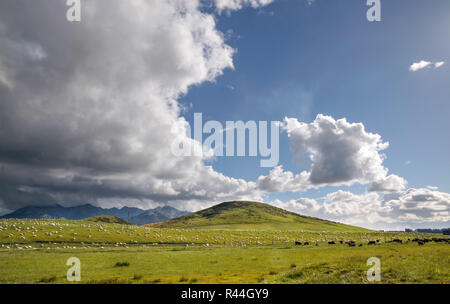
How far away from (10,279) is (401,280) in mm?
36191

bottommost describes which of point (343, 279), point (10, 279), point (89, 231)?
point (89, 231)

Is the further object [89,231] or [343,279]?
[89,231]

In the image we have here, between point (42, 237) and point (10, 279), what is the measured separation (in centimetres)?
5245
